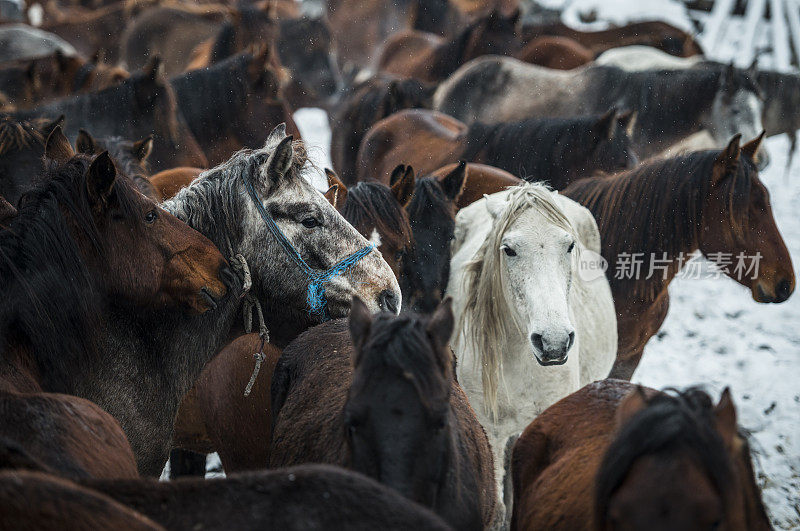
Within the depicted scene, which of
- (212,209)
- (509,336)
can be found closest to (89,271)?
(212,209)

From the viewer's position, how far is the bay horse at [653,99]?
331 inches

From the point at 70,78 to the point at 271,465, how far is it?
6.67 meters

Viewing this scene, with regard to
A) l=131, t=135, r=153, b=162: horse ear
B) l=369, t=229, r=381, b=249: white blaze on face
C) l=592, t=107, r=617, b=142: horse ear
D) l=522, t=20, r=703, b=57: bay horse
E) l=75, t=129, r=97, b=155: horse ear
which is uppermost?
l=75, t=129, r=97, b=155: horse ear

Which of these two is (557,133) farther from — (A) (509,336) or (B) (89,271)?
(B) (89,271)

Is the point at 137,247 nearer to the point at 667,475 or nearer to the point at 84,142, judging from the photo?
the point at 667,475

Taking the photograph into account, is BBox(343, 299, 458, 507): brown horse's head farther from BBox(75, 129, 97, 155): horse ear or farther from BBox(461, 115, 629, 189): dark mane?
BBox(461, 115, 629, 189): dark mane

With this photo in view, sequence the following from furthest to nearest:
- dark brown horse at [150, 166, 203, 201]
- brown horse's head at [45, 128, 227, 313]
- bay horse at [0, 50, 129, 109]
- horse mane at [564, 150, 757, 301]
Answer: bay horse at [0, 50, 129, 109] → dark brown horse at [150, 166, 203, 201] → horse mane at [564, 150, 757, 301] → brown horse's head at [45, 128, 227, 313]

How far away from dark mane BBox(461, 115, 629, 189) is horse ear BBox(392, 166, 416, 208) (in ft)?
7.47

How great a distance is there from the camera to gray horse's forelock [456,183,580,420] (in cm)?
367

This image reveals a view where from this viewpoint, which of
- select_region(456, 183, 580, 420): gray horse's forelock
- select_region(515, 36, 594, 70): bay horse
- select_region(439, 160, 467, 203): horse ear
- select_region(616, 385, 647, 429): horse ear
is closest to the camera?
select_region(616, 385, 647, 429): horse ear

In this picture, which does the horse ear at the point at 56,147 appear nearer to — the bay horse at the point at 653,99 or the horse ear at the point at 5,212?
the horse ear at the point at 5,212

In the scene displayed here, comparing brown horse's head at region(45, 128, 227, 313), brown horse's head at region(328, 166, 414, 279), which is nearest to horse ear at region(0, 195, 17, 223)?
brown horse's head at region(45, 128, 227, 313)

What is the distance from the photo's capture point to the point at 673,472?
1916mm

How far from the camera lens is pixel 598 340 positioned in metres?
4.32
